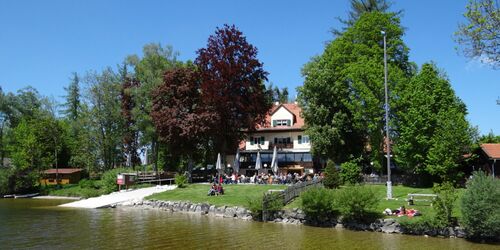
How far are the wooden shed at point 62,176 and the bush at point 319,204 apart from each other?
50.8m

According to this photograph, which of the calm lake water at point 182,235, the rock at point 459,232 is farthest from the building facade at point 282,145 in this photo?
the rock at point 459,232

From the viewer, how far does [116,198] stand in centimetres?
4447

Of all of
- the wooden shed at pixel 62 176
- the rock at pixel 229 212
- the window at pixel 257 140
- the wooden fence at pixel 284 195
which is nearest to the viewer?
the wooden fence at pixel 284 195

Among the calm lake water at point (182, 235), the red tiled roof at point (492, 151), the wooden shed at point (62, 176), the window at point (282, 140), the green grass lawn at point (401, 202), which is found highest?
the window at point (282, 140)

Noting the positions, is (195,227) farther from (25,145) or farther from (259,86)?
(25,145)

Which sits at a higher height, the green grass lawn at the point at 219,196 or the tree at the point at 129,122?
the tree at the point at 129,122

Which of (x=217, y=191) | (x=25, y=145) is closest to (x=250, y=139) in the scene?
(x=217, y=191)

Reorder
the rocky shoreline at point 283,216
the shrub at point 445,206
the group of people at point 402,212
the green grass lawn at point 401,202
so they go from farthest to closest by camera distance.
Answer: the green grass lawn at point 401,202 < the group of people at point 402,212 < the rocky shoreline at point 283,216 < the shrub at point 445,206

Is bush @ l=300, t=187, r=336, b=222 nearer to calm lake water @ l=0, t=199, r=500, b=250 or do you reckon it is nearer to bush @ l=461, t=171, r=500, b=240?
calm lake water @ l=0, t=199, r=500, b=250

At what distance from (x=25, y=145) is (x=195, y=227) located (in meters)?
45.9

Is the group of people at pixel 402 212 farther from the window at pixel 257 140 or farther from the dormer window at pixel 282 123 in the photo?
the window at pixel 257 140

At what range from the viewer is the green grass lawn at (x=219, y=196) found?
35.5 metres

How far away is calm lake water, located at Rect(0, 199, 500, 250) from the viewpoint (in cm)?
2164

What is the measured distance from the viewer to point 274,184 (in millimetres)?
42281
